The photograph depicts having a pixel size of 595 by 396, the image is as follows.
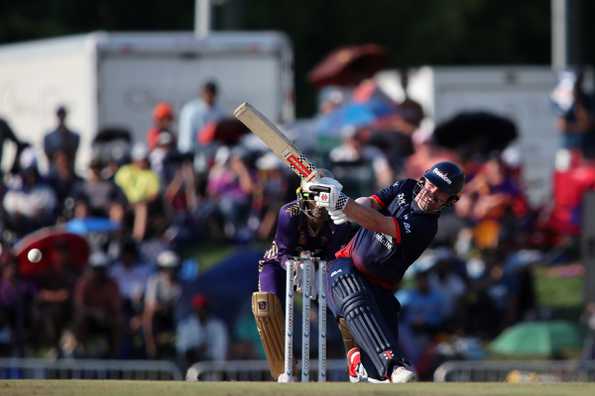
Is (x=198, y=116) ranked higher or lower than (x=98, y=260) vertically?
higher

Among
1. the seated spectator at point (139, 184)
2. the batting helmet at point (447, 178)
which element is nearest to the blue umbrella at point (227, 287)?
the seated spectator at point (139, 184)

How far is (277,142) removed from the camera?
1275cm

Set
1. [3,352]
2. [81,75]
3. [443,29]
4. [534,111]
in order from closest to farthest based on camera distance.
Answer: [3,352] → [81,75] → [534,111] → [443,29]

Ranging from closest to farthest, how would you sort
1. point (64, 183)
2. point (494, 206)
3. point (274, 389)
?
point (274, 389), point (64, 183), point (494, 206)

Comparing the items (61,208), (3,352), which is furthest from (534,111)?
(3,352)

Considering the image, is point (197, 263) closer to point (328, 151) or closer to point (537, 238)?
point (328, 151)

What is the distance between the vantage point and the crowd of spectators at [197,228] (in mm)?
19750

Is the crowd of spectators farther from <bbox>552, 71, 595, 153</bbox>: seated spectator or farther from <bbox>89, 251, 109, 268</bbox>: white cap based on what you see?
<bbox>552, 71, 595, 153</bbox>: seated spectator

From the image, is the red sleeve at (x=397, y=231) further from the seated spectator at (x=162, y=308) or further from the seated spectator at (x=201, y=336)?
the seated spectator at (x=162, y=308)

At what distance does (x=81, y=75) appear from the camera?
1021 inches

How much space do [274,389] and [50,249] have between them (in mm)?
9078

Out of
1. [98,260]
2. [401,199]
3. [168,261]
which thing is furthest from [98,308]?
[401,199]

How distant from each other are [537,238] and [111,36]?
6.88 metres

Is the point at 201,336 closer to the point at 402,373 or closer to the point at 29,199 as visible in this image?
the point at 29,199
